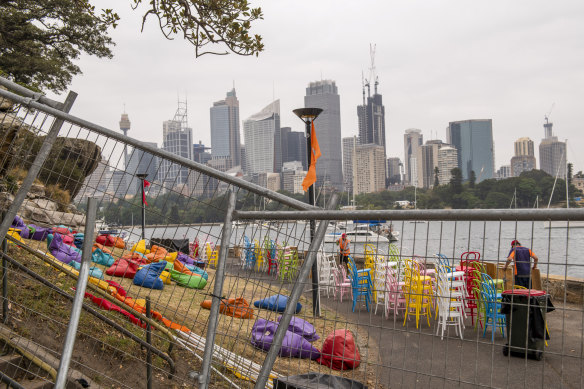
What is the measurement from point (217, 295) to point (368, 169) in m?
134

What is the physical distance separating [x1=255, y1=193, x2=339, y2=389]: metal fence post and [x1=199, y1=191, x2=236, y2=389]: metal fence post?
296 millimetres

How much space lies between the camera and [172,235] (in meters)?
3.17

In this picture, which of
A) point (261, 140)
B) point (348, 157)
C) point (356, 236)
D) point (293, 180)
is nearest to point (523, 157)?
point (348, 157)

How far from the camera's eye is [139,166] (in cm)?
322

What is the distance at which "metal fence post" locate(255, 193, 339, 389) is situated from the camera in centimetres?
282

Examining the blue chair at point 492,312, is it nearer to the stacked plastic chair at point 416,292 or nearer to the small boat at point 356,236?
the stacked plastic chair at point 416,292

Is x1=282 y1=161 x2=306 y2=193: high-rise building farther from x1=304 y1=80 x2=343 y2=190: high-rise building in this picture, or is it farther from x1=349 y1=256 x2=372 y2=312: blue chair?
x1=304 y1=80 x2=343 y2=190: high-rise building

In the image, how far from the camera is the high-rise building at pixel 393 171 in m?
137

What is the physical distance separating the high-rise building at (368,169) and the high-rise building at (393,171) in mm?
2880

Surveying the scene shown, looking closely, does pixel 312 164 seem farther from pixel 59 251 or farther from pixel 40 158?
pixel 40 158

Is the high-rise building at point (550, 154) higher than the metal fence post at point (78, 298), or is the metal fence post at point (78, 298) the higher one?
the high-rise building at point (550, 154)

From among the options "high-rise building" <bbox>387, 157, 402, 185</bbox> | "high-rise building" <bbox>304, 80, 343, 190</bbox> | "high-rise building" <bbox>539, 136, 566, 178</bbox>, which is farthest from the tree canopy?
"high-rise building" <bbox>539, 136, 566, 178</bbox>

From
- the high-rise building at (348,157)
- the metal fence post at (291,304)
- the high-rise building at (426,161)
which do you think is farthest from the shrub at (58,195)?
the high-rise building at (426,161)

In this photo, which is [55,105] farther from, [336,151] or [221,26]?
[336,151]
